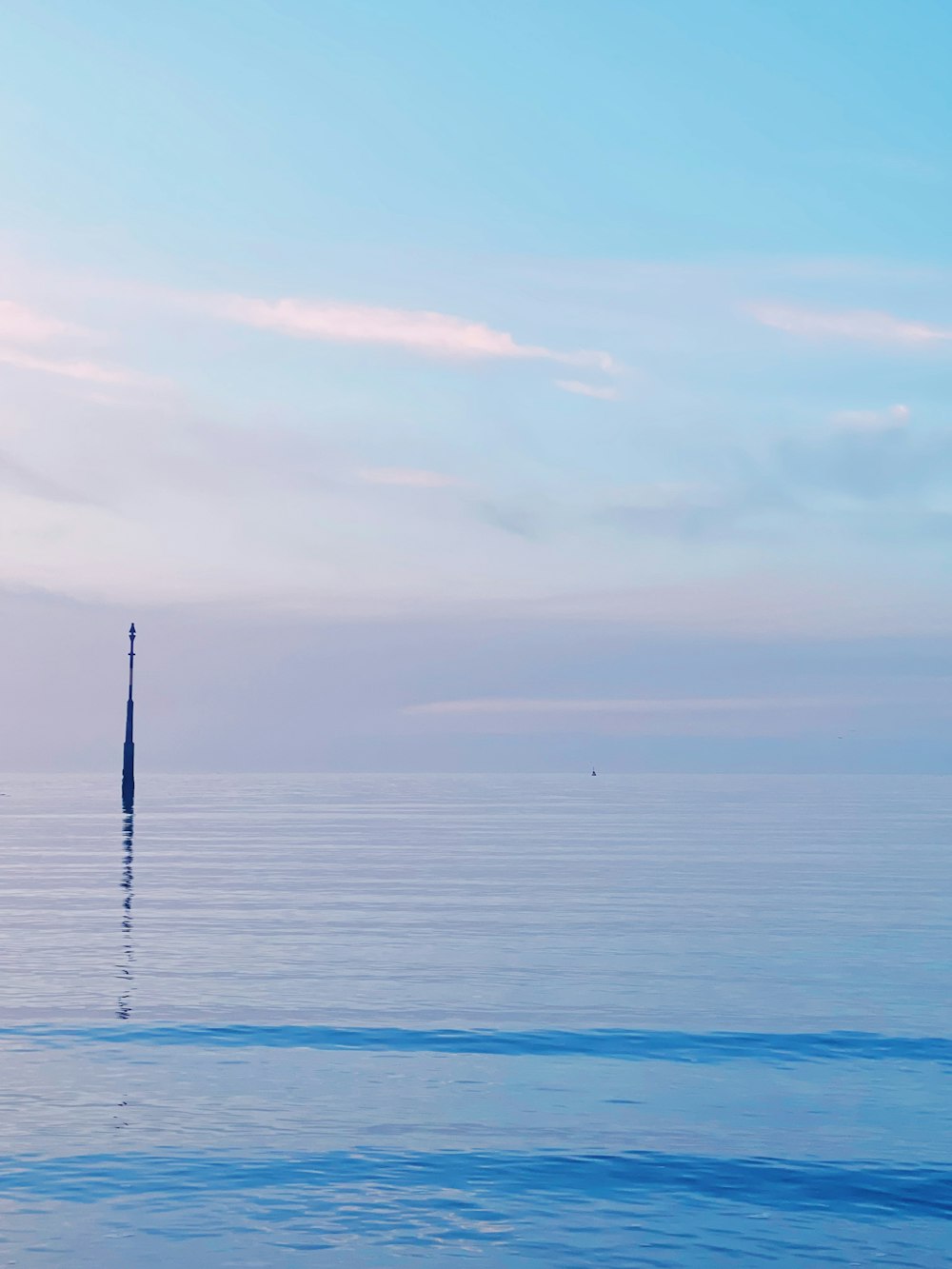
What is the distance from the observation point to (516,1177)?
43.5ft

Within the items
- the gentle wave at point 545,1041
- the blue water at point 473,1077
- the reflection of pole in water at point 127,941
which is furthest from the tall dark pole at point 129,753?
the gentle wave at point 545,1041

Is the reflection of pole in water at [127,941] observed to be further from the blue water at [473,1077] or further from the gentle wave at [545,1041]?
the gentle wave at [545,1041]

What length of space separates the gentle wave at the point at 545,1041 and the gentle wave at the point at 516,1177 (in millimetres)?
4891

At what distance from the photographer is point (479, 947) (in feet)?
95.3

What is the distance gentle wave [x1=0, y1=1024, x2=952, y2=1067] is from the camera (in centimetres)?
1889

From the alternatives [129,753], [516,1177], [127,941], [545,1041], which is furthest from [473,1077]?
[129,753]

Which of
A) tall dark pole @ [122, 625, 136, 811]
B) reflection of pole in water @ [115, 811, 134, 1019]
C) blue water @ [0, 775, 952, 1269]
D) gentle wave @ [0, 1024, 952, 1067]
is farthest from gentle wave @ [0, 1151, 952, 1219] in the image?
tall dark pole @ [122, 625, 136, 811]

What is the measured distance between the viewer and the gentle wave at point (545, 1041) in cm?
1889

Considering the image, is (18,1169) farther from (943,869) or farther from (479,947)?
(943,869)

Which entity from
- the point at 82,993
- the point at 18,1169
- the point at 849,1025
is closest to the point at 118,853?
the point at 82,993

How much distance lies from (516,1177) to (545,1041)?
631 centimetres

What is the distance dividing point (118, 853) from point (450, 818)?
38902 mm

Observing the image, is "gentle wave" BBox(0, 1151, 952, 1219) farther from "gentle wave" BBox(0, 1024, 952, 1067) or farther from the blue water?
"gentle wave" BBox(0, 1024, 952, 1067)

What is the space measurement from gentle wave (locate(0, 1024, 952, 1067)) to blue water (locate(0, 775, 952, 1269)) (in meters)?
0.07
